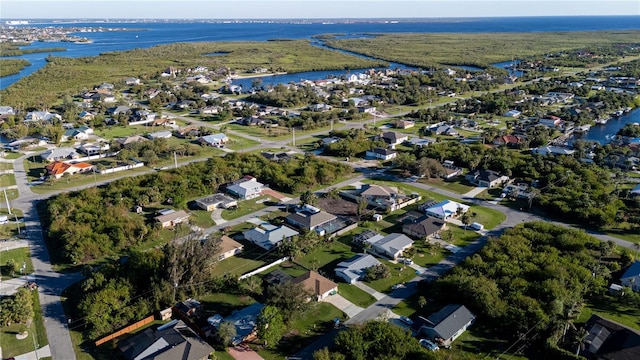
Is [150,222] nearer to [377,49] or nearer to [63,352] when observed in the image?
[63,352]

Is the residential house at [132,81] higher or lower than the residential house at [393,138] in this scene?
higher

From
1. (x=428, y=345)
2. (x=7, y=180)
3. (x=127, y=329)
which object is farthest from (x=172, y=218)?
(x=428, y=345)

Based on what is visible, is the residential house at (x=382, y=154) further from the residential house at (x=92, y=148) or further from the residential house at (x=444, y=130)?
the residential house at (x=92, y=148)

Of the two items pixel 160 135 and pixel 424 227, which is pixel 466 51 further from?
pixel 424 227

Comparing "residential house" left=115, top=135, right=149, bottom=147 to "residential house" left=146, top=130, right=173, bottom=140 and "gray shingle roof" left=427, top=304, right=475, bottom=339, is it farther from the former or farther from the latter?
"gray shingle roof" left=427, top=304, right=475, bottom=339

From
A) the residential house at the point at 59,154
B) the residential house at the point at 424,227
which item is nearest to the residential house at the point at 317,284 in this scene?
the residential house at the point at 424,227

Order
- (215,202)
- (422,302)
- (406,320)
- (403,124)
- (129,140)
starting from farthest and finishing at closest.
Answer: (403,124) → (129,140) → (215,202) → (422,302) → (406,320)
